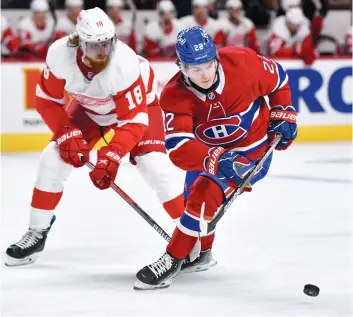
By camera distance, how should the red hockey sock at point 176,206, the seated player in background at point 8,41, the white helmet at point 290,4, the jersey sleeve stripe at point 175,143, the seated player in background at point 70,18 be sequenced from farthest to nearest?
the white helmet at point 290,4 < the seated player in background at point 70,18 < the seated player in background at point 8,41 < the red hockey sock at point 176,206 < the jersey sleeve stripe at point 175,143

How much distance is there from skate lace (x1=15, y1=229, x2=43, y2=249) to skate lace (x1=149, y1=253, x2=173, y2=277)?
675 millimetres

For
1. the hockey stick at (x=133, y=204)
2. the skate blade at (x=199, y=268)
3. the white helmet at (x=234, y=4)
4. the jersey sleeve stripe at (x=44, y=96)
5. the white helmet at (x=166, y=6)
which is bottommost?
the white helmet at (x=234, y=4)

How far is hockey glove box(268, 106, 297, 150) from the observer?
13.5 ft

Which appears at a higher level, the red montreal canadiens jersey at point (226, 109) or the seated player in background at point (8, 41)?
the red montreal canadiens jersey at point (226, 109)

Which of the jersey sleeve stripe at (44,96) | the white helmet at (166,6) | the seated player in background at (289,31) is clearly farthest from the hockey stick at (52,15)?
the jersey sleeve stripe at (44,96)

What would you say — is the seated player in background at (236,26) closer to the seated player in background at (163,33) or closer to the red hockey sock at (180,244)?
the seated player in background at (163,33)

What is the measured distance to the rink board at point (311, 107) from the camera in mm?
8367

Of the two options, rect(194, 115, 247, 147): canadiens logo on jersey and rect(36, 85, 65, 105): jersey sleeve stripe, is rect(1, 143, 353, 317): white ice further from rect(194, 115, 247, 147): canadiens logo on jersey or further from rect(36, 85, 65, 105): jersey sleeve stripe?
rect(36, 85, 65, 105): jersey sleeve stripe

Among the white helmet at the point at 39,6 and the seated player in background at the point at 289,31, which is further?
the seated player in background at the point at 289,31

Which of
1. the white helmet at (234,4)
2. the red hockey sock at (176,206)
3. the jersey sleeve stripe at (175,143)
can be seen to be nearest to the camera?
the jersey sleeve stripe at (175,143)

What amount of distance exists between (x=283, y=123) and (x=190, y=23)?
631 centimetres

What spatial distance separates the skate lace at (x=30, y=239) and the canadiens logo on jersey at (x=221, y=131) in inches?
33.9

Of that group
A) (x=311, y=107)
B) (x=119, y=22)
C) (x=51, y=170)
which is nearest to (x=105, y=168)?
(x=51, y=170)

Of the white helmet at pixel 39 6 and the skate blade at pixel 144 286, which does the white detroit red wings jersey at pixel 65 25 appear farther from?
the skate blade at pixel 144 286
